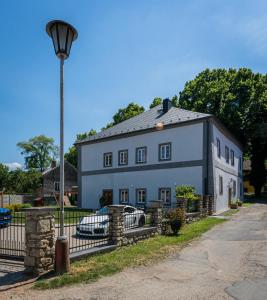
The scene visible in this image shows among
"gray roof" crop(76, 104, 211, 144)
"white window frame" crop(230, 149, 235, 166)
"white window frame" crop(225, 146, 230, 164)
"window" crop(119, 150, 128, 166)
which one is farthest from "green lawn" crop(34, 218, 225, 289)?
"white window frame" crop(230, 149, 235, 166)

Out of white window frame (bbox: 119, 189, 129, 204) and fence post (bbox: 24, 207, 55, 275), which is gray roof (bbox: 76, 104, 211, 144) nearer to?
white window frame (bbox: 119, 189, 129, 204)

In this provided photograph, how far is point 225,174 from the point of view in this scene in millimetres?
30969

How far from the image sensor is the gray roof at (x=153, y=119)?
91.1 feet

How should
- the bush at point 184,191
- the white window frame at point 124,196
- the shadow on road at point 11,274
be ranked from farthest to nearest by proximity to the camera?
the white window frame at point 124,196 < the bush at point 184,191 < the shadow on road at point 11,274

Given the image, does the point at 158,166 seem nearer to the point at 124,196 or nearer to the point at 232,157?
the point at 124,196

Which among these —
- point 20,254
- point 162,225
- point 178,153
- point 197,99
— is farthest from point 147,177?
point 20,254

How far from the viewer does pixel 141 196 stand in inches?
1184

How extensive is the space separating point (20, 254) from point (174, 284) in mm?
4709

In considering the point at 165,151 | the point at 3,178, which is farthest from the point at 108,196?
the point at 3,178

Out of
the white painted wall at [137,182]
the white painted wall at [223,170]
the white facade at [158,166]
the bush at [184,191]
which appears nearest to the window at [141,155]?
the white facade at [158,166]

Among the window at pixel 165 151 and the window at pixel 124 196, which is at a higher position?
the window at pixel 165 151

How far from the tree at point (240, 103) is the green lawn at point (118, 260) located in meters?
27.6

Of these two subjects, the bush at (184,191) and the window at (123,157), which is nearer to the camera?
the bush at (184,191)

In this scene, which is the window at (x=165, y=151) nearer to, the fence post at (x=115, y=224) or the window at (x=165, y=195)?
the window at (x=165, y=195)
